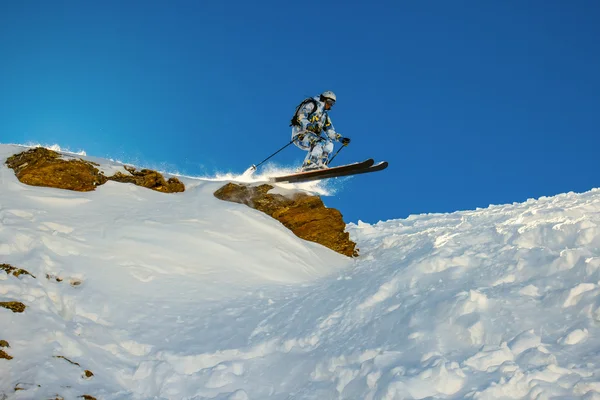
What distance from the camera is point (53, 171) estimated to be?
12422mm

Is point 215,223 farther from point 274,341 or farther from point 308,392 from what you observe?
point 308,392

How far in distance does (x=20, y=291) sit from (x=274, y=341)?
386 cm

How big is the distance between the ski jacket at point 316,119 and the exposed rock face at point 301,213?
2522mm

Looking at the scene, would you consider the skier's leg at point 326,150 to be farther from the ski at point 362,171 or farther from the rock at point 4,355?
the rock at point 4,355

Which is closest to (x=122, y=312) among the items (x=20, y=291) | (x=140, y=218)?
(x=20, y=291)

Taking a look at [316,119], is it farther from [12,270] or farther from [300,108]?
[12,270]

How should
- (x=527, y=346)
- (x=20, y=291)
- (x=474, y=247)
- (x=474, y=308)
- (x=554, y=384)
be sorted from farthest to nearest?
(x=474, y=247) < (x=20, y=291) < (x=474, y=308) < (x=527, y=346) < (x=554, y=384)

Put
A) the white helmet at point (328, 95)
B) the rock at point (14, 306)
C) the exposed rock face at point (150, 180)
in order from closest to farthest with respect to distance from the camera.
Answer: the rock at point (14, 306) → the exposed rock face at point (150, 180) → the white helmet at point (328, 95)

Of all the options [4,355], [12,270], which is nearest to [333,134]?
[12,270]

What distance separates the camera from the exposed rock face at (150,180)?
13.7m

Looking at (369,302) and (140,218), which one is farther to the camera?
(140,218)

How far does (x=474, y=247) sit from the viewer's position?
32.9 feet

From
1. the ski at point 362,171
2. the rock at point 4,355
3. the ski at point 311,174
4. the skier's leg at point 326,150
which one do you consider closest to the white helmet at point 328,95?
the skier's leg at point 326,150

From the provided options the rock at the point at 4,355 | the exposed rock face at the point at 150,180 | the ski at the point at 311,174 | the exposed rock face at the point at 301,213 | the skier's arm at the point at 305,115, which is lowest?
the rock at the point at 4,355
